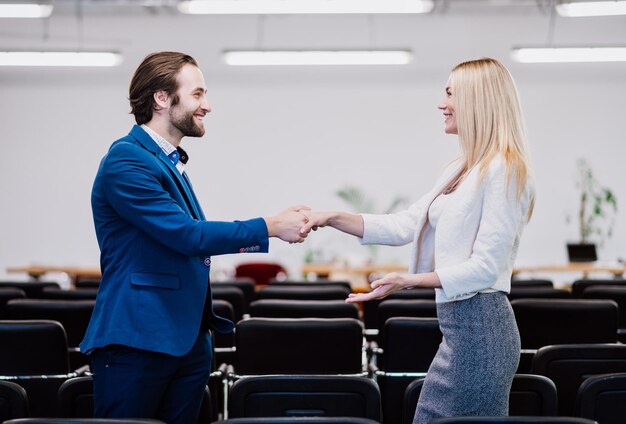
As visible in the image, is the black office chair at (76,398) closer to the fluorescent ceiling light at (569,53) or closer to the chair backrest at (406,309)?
the chair backrest at (406,309)

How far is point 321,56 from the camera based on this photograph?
27.5ft

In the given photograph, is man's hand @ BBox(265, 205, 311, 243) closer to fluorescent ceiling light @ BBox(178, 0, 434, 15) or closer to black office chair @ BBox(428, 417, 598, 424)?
black office chair @ BBox(428, 417, 598, 424)

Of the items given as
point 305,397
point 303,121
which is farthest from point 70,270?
point 305,397

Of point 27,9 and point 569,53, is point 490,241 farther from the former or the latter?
point 569,53

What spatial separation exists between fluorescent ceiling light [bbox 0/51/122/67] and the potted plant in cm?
659

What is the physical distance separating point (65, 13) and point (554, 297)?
8.87m

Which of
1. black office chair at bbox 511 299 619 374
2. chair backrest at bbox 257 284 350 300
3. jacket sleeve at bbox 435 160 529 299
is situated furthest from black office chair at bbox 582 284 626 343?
jacket sleeve at bbox 435 160 529 299

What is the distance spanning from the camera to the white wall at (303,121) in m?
10.7

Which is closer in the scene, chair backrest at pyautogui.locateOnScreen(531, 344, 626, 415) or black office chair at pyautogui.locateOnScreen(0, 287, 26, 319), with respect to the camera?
chair backrest at pyautogui.locateOnScreen(531, 344, 626, 415)

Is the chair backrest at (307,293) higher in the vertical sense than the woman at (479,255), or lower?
lower

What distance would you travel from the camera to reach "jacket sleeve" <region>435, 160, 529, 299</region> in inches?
83.8

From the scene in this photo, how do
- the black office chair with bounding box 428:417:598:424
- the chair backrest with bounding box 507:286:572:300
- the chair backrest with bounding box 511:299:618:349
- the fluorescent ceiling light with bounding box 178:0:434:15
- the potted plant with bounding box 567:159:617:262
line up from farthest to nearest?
the potted plant with bounding box 567:159:617:262 → the fluorescent ceiling light with bounding box 178:0:434:15 → the chair backrest with bounding box 507:286:572:300 → the chair backrest with bounding box 511:299:618:349 → the black office chair with bounding box 428:417:598:424

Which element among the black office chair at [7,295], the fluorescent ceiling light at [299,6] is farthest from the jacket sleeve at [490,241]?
the fluorescent ceiling light at [299,6]

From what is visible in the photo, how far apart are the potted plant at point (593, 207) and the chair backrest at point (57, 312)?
803cm
